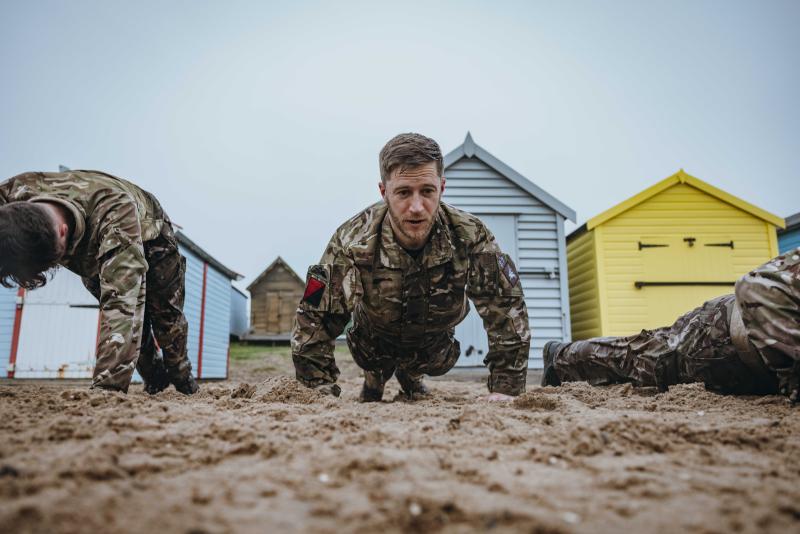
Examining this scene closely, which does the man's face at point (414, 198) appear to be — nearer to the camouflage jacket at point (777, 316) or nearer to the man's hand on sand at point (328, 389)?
the man's hand on sand at point (328, 389)

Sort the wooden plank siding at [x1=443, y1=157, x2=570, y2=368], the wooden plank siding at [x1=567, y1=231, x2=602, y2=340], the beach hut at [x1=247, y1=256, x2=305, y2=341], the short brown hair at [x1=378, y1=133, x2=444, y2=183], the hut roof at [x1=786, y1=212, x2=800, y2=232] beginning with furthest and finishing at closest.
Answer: the beach hut at [x1=247, y1=256, x2=305, y2=341] → the hut roof at [x1=786, y1=212, x2=800, y2=232] → the wooden plank siding at [x1=567, y1=231, x2=602, y2=340] → the wooden plank siding at [x1=443, y1=157, x2=570, y2=368] → the short brown hair at [x1=378, y1=133, x2=444, y2=183]

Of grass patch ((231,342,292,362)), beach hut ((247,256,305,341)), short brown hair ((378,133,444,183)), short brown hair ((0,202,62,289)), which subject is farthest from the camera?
beach hut ((247,256,305,341))

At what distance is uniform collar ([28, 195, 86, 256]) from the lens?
8.77 ft

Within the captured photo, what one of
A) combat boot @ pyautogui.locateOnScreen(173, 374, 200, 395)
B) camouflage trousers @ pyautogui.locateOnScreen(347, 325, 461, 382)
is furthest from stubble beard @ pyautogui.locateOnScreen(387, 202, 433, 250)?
combat boot @ pyautogui.locateOnScreen(173, 374, 200, 395)

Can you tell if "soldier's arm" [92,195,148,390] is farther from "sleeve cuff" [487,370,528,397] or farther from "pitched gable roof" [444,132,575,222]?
"pitched gable roof" [444,132,575,222]

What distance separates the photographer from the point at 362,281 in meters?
3.18

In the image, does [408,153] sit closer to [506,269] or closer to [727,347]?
[506,269]

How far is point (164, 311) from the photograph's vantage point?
3609 mm

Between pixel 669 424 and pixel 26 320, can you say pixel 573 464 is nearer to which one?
pixel 669 424

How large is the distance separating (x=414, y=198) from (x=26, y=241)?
6.45 ft

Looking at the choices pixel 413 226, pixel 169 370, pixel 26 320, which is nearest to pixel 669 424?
pixel 413 226

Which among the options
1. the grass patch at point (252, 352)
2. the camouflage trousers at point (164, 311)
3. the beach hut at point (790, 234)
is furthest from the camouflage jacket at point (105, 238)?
the beach hut at point (790, 234)

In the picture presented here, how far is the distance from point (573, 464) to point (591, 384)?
3.06 m

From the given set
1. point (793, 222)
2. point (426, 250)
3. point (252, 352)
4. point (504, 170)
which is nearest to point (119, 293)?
point (426, 250)
